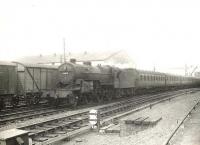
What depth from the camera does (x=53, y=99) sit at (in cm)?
1820

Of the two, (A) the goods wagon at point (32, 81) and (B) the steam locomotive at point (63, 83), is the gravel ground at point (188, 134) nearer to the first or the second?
(B) the steam locomotive at point (63, 83)

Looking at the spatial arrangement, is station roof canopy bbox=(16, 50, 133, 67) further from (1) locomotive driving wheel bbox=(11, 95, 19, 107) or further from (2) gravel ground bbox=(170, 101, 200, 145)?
(2) gravel ground bbox=(170, 101, 200, 145)

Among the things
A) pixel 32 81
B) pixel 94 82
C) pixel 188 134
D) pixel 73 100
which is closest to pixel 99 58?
pixel 94 82

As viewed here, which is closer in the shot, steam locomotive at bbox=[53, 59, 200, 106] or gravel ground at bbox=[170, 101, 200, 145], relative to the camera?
gravel ground at bbox=[170, 101, 200, 145]

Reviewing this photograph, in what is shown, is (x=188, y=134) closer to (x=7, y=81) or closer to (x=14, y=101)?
(x=7, y=81)

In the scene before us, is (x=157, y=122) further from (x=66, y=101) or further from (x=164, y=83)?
(x=164, y=83)

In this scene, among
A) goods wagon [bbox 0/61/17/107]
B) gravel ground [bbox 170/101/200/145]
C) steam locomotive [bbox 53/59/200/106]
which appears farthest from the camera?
steam locomotive [bbox 53/59/200/106]

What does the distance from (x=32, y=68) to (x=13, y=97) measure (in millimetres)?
2632

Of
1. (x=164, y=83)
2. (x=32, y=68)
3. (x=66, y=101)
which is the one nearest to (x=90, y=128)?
(x=66, y=101)

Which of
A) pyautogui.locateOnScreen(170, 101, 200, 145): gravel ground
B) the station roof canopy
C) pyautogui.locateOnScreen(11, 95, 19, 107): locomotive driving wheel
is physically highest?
the station roof canopy

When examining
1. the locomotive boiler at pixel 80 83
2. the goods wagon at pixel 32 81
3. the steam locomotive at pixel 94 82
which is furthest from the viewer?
the goods wagon at pixel 32 81

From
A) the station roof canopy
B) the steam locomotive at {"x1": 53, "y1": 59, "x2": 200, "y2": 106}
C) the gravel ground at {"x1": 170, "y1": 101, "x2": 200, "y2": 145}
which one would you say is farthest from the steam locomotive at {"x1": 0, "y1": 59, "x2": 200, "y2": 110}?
the station roof canopy

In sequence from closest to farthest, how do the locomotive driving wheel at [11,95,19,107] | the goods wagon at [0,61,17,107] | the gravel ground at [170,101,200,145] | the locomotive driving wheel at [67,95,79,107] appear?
the gravel ground at [170,101,200,145] → the goods wagon at [0,61,17,107] → the locomotive driving wheel at [67,95,79,107] → the locomotive driving wheel at [11,95,19,107]

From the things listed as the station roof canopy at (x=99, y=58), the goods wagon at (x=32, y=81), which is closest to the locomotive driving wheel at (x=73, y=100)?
the goods wagon at (x=32, y=81)
